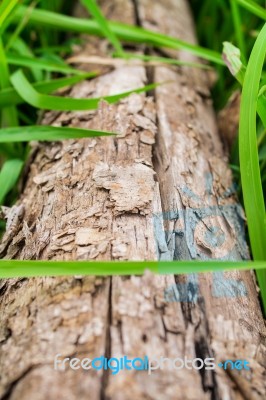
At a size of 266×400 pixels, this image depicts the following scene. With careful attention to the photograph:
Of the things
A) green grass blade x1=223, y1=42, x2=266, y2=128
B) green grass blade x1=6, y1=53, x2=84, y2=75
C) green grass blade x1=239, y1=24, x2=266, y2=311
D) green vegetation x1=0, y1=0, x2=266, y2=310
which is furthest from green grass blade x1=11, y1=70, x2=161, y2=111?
green grass blade x1=239, y1=24, x2=266, y2=311

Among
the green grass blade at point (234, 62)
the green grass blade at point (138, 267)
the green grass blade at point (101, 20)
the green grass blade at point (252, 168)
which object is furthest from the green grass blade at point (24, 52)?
the green grass blade at point (138, 267)

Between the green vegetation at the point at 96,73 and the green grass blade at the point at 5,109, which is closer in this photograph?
the green vegetation at the point at 96,73

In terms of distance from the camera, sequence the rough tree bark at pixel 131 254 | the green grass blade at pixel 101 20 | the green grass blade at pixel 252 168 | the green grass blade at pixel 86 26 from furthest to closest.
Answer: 1. the green grass blade at pixel 86 26
2. the green grass blade at pixel 101 20
3. the green grass blade at pixel 252 168
4. the rough tree bark at pixel 131 254

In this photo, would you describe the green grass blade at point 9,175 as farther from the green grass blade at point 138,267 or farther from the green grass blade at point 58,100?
the green grass blade at point 138,267

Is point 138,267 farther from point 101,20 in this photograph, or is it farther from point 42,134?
point 101,20

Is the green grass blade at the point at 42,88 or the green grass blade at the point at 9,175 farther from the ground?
the green grass blade at the point at 42,88

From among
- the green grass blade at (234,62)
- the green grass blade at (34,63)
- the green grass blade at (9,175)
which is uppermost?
the green grass blade at (34,63)

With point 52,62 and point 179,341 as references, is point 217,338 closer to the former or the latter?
point 179,341

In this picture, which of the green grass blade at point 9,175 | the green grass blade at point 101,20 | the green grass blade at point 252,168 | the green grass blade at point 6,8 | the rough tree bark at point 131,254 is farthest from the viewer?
the green grass blade at point 101,20
